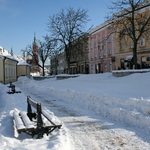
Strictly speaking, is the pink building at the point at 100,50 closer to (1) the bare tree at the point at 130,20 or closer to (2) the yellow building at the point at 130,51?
(2) the yellow building at the point at 130,51

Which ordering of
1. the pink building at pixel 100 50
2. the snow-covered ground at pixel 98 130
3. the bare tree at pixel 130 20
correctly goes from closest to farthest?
the snow-covered ground at pixel 98 130, the bare tree at pixel 130 20, the pink building at pixel 100 50

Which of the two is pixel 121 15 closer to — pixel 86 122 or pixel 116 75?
pixel 116 75

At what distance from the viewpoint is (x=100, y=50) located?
244 feet

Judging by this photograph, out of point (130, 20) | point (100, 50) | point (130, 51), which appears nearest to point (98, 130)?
point (130, 20)

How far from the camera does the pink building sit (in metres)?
67.3

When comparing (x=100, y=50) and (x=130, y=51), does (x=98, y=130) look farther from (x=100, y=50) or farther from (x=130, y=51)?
(x=100, y=50)

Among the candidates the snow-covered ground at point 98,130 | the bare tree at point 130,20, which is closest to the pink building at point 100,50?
the bare tree at point 130,20

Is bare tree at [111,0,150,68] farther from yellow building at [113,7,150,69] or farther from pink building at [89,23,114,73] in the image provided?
pink building at [89,23,114,73]

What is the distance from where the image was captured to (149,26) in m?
41.6

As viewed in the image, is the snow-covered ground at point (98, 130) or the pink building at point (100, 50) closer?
the snow-covered ground at point (98, 130)

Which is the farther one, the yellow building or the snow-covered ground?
the yellow building

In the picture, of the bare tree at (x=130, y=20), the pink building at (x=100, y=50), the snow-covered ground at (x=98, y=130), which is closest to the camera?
the snow-covered ground at (x=98, y=130)

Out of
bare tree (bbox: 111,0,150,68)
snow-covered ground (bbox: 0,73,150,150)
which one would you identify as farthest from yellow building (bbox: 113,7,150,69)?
snow-covered ground (bbox: 0,73,150,150)

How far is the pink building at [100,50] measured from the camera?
221ft
